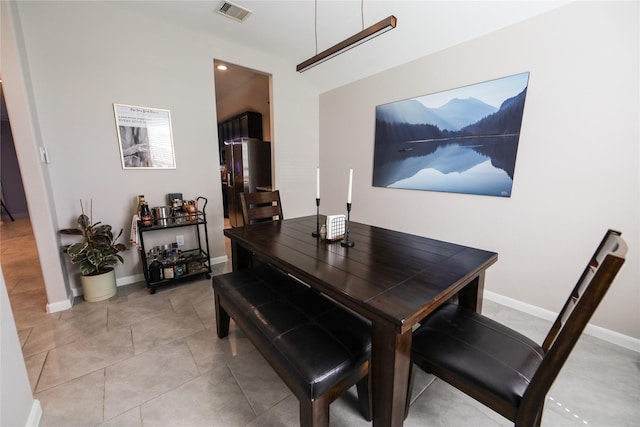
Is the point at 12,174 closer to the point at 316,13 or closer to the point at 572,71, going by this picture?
the point at 316,13

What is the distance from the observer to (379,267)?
1235 millimetres

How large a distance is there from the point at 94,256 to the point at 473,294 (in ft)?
9.64

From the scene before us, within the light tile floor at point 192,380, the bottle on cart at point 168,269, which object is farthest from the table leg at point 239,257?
the bottle on cart at point 168,269

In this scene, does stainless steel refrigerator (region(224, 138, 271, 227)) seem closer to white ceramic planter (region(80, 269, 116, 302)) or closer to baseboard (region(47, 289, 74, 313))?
white ceramic planter (region(80, 269, 116, 302))

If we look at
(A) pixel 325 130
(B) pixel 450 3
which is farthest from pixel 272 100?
(B) pixel 450 3

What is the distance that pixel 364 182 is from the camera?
332 centimetres

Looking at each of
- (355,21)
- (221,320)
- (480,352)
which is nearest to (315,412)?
(480,352)

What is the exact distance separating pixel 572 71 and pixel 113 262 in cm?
403

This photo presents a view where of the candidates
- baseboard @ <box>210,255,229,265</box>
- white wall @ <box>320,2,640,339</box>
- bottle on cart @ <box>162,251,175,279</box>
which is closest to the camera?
white wall @ <box>320,2,640,339</box>

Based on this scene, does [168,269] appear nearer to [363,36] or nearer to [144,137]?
[144,137]

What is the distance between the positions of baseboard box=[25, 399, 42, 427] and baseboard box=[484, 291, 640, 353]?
3.20m

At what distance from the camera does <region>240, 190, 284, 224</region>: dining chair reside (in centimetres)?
215

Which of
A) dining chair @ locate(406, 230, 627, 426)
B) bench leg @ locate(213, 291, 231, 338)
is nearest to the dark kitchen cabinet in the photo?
bench leg @ locate(213, 291, 231, 338)

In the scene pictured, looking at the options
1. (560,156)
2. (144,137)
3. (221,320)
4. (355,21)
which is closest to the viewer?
(221,320)
